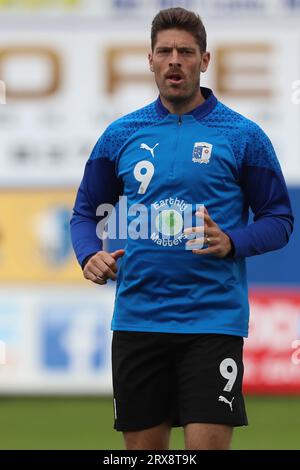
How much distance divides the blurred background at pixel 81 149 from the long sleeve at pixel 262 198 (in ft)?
18.0

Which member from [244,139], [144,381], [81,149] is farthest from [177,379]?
[81,149]

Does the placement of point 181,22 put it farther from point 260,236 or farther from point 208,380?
point 208,380

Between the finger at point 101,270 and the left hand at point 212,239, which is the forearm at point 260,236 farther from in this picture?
the finger at point 101,270

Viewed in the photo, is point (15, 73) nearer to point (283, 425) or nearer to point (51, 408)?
point (51, 408)

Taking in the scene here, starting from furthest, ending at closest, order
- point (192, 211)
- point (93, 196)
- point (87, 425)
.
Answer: point (87, 425) → point (93, 196) → point (192, 211)

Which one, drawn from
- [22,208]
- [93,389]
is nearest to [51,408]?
[93,389]

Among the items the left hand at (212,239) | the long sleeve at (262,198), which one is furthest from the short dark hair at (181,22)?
the left hand at (212,239)

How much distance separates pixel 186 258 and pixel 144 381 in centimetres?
45

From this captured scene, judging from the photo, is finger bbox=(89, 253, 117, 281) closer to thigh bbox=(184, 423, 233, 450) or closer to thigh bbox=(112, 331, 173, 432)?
thigh bbox=(112, 331, 173, 432)

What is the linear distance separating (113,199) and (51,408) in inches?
214

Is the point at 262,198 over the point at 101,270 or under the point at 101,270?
over

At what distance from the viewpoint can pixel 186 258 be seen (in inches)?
174

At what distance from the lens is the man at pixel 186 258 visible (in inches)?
173

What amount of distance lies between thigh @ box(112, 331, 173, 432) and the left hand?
1.12 ft
